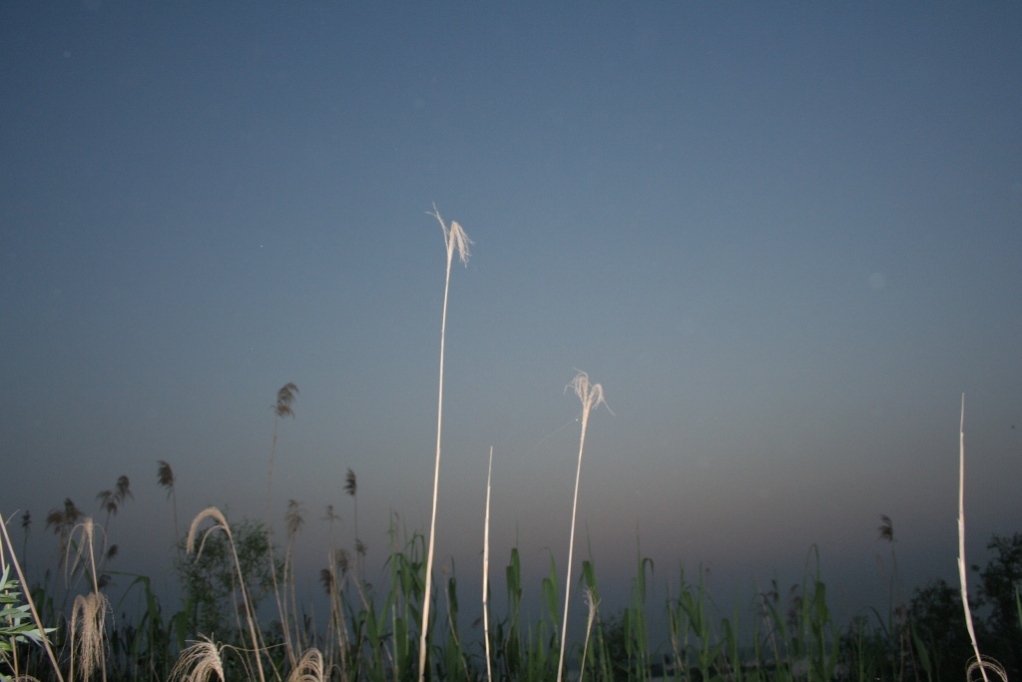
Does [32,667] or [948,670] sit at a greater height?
[32,667]

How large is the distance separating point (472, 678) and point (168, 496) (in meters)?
3.71

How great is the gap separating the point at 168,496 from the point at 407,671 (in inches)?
150

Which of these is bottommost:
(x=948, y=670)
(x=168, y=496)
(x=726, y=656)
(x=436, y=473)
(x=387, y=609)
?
(x=948, y=670)

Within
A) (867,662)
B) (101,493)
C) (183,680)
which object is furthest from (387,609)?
(101,493)

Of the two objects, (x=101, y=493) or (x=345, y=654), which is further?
(x=101, y=493)

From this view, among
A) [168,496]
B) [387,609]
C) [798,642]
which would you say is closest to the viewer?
[387,609]

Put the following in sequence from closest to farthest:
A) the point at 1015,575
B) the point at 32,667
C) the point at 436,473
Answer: the point at 436,473, the point at 32,667, the point at 1015,575

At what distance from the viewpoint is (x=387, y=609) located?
434cm

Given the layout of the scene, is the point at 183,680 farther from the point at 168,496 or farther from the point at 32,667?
the point at 168,496

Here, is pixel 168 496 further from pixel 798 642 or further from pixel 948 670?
pixel 948 670

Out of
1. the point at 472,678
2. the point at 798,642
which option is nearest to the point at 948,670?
the point at 798,642

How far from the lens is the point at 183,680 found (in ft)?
9.51

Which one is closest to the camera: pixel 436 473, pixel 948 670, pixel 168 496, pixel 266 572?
pixel 436 473

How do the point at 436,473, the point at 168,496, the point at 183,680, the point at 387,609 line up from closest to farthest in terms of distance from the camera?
1. the point at 436,473
2. the point at 183,680
3. the point at 387,609
4. the point at 168,496
